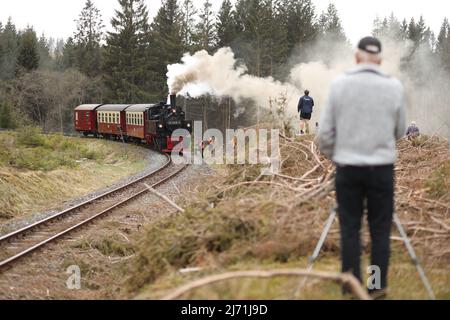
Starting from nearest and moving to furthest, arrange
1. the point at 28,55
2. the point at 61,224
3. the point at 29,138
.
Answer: the point at 61,224, the point at 29,138, the point at 28,55

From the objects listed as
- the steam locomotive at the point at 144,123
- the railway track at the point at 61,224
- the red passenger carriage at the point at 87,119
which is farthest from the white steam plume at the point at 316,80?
the red passenger carriage at the point at 87,119

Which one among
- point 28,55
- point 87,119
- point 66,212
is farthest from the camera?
point 28,55

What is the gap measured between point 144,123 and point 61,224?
60.7 feet

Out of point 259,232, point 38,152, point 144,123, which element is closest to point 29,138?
point 38,152

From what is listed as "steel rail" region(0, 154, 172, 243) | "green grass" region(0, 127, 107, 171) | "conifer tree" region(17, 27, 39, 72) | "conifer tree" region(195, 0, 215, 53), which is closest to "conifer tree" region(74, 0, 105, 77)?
"conifer tree" region(17, 27, 39, 72)

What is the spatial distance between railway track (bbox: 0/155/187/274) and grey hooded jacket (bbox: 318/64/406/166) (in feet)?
22.4

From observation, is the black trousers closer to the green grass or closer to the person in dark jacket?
the person in dark jacket

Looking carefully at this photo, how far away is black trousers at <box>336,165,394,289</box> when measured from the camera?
160 inches

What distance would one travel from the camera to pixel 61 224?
1233cm

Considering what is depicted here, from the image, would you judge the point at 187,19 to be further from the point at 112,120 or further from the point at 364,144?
the point at 364,144

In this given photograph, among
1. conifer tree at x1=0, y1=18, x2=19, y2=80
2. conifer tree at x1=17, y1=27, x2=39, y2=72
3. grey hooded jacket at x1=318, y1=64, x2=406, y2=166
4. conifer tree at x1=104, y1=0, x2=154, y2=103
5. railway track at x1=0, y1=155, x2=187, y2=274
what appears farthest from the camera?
conifer tree at x1=0, y1=18, x2=19, y2=80

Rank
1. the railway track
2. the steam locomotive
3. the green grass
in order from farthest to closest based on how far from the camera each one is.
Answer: the steam locomotive, the green grass, the railway track
